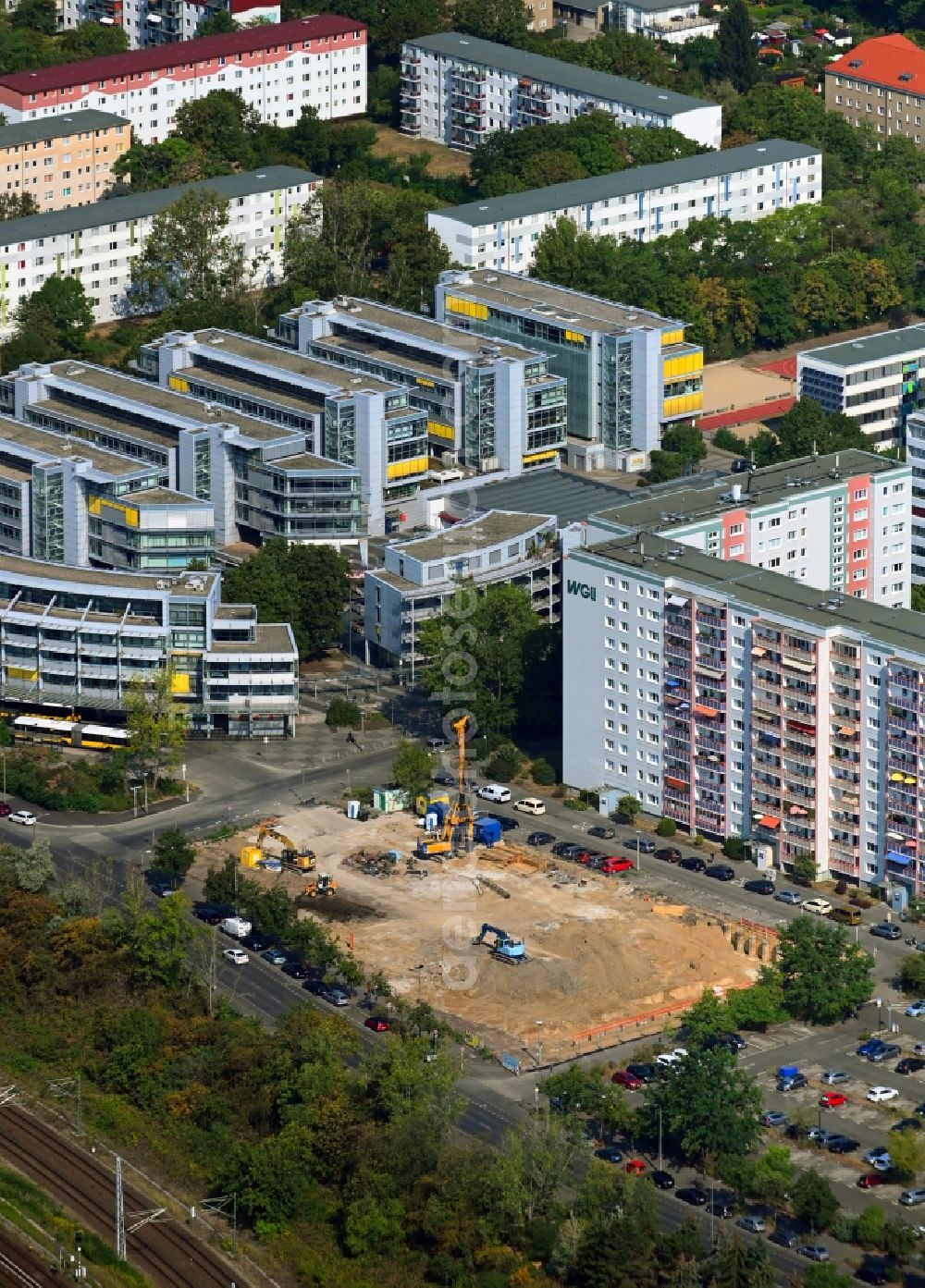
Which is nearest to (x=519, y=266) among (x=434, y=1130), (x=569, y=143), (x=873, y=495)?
(x=569, y=143)

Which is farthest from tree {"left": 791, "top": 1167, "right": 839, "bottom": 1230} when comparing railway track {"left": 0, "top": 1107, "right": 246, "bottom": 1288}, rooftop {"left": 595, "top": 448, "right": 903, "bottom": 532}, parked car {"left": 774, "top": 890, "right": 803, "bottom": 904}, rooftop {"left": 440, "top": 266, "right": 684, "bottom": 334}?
rooftop {"left": 440, "top": 266, "right": 684, "bottom": 334}

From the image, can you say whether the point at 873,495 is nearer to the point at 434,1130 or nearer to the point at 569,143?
the point at 434,1130

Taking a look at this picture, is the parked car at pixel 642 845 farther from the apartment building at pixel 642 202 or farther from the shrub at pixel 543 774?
the apartment building at pixel 642 202

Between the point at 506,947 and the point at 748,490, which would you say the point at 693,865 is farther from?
the point at 748,490

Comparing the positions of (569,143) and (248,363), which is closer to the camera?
(248,363)

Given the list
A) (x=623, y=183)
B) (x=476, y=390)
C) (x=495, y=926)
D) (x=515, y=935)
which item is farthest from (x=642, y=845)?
(x=623, y=183)

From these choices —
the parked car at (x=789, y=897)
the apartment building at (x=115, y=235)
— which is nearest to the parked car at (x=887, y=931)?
the parked car at (x=789, y=897)

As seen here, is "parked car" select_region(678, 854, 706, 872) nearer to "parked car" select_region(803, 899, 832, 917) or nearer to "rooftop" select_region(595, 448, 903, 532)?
"parked car" select_region(803, 899, 832, 917)
